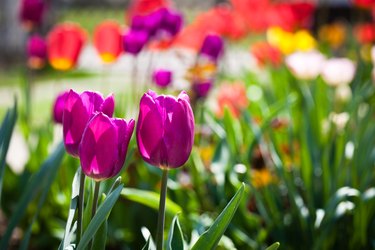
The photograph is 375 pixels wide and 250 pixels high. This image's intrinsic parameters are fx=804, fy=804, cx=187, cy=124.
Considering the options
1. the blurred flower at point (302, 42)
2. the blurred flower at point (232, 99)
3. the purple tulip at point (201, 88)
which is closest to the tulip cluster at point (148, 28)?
the purple tulip at point (201, 88)

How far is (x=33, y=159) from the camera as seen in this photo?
274 cm

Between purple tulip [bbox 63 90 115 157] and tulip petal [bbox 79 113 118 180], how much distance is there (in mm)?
68

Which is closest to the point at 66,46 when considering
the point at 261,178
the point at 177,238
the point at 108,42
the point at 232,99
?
A: the point at 108,42

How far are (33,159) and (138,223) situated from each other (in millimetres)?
508

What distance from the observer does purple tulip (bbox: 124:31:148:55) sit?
8.21 feet

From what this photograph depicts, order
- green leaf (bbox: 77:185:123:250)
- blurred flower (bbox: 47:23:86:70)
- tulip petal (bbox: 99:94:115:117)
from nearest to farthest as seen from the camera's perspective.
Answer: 1. green leaf (bbox: 77:185:123:250)
2. tulip petal (bbox: 99:94:115:117)
3. blurred flower (bbox: 47:23:86:70)

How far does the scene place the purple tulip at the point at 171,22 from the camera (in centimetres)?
259

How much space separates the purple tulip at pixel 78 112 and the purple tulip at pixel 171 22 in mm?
1233

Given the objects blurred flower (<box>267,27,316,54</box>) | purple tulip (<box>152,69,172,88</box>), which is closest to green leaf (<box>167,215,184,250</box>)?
purple tulip (<box>152,69,172,88</box>)

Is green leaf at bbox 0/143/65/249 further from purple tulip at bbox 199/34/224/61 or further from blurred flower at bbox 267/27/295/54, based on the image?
blurred flower at bbox 267/27/295/54

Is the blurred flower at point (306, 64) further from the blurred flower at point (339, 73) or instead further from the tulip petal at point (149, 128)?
the tulip petal at point (149, 128)

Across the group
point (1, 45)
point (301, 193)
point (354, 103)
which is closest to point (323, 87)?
point (354, 103)

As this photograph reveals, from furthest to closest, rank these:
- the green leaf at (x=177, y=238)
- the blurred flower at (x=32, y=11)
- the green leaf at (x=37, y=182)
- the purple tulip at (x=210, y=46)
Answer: the blurred flower at (x=32, y=11), the purple tulip at (x=210, y=46), the green leaf at (x=37, y=182), the green leaf at (x=177, y=238)

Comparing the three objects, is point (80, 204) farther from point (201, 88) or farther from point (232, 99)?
point (232, 99)
